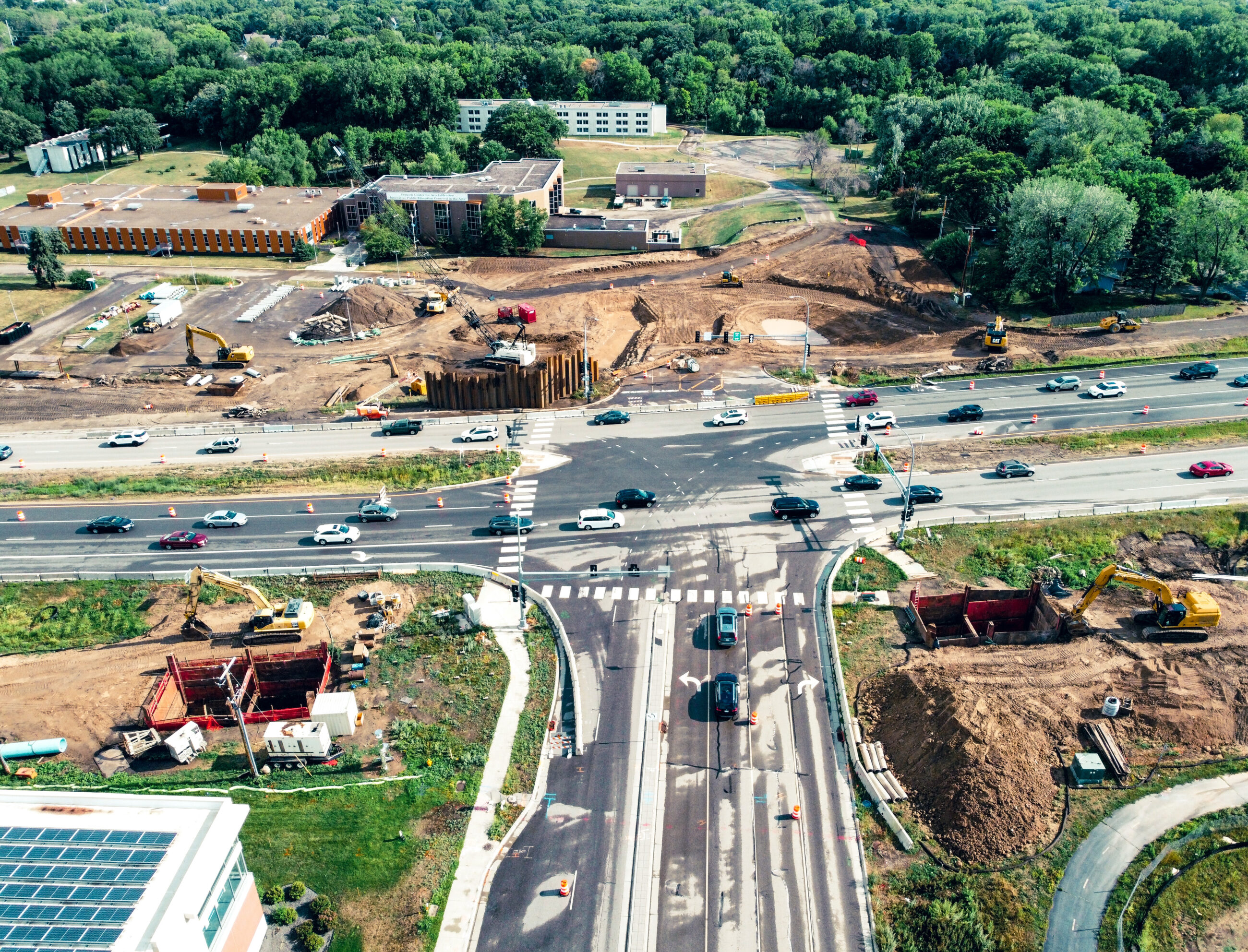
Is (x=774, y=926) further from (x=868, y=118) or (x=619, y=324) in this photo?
(x=868, y=118)

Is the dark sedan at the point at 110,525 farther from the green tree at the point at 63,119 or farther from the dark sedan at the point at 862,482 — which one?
the green tree at the point at 63,119

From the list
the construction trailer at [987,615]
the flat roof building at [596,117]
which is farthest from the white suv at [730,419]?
the flat roof building at [596,117]

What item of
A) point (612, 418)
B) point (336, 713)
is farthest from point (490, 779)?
point (612, 418)

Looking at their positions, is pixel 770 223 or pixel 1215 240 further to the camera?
pixel 770 223

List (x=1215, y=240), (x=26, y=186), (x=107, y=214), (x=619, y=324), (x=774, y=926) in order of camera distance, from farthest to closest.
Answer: (x=26, y=186) < (x=107, y=214) < (x=619, y=324) < (x=1215, y=240) < (x=774, y=926)

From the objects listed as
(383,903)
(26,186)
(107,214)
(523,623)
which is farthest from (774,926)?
(26,186)

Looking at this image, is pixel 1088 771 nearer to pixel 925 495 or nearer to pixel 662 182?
pixel 925 495
